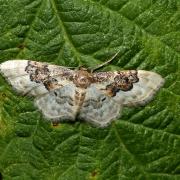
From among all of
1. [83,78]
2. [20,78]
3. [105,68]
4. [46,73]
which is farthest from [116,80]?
[20,78]

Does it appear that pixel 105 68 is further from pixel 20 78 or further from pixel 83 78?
pixel 20 78

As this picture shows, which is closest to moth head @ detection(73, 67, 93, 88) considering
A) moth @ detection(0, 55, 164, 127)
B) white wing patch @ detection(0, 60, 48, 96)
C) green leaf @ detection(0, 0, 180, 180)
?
moth @ detection(0, 55, 164, 127)

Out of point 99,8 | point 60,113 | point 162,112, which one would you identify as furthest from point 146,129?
point 99,8

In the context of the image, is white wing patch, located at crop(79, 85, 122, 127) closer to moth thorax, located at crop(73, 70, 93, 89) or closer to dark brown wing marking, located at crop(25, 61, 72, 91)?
moth thorax, located at crop(73, 70, 93, 89)

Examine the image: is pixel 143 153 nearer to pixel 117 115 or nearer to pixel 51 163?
pixel 117 115

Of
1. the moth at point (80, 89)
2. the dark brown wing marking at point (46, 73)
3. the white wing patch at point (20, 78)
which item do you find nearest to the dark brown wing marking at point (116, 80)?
the moth at point (80, 89)

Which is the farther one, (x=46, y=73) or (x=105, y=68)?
(x=46, y=73)
